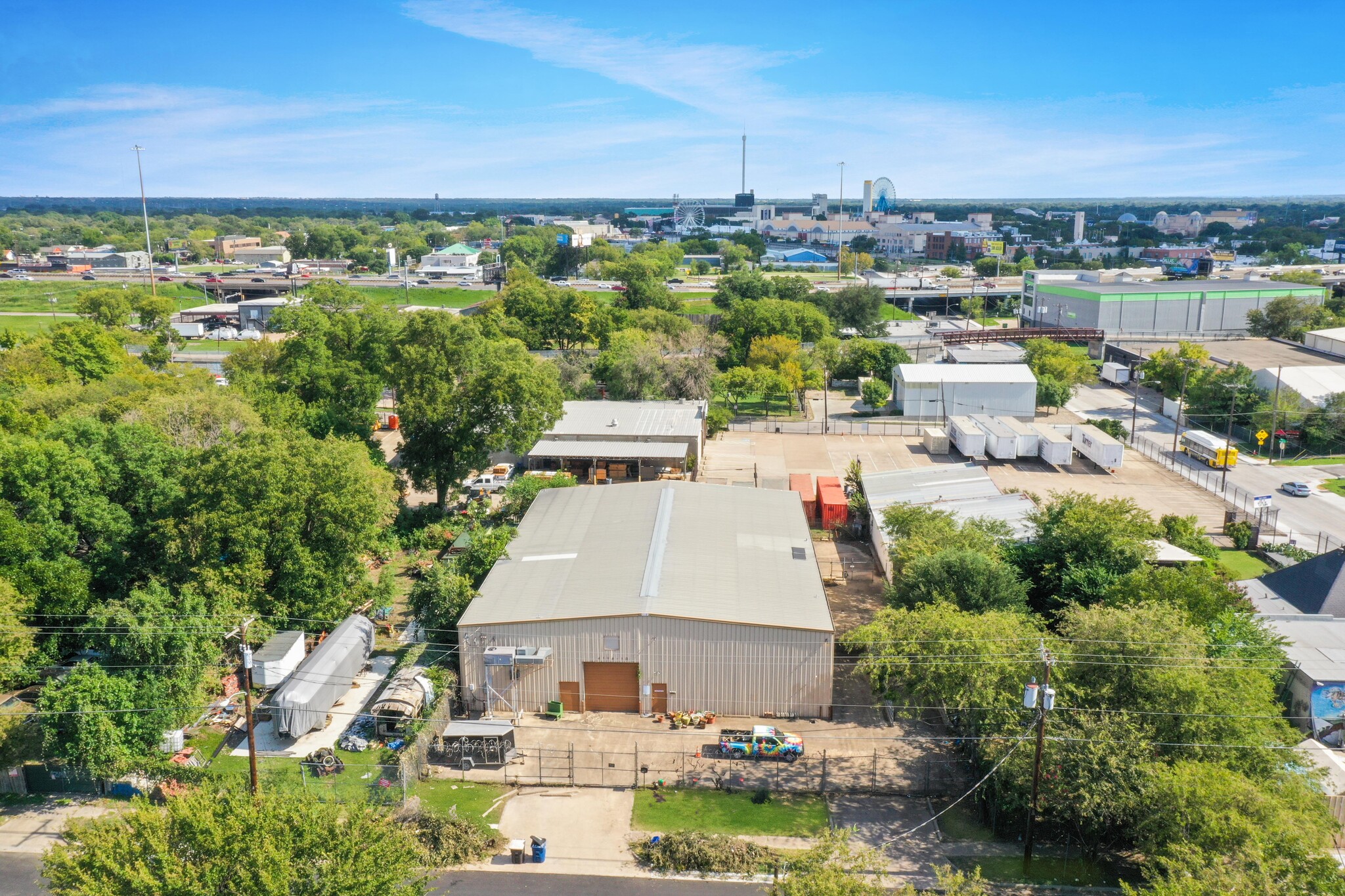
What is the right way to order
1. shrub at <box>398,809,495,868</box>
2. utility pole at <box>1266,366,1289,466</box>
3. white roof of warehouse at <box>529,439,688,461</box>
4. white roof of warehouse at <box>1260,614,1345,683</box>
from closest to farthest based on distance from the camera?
1. shrub at <box>398,809,495,868</box>
2. white roof of warehouse at <box>1260,614,1345,683</box>
3. white roof of warehouse at <box>529,439,688,461</box>
4. utility pole at <box>1266,366,1289,466</box>

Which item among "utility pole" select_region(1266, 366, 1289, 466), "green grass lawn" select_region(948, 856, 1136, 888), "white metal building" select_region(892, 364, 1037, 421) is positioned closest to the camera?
"green grass lawn" select_region(948, 856, 1136, 888)

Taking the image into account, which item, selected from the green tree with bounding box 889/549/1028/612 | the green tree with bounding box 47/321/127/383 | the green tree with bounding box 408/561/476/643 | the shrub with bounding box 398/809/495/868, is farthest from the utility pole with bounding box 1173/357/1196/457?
the green tree with bounding box 47/321/127/383

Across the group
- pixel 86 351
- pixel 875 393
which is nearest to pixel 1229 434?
pixel 875 393

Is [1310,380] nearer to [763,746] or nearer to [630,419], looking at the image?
[630,419]

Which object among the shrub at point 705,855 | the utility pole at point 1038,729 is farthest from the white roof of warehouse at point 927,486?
the shrub at point 705,855

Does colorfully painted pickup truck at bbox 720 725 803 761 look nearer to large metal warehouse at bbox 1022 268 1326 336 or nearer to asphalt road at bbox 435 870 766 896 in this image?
asphalt road at bbox 435 870 766 896

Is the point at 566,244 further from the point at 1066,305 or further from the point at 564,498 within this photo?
the point at 564,498

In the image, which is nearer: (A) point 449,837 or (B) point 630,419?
(A) point 449,837
